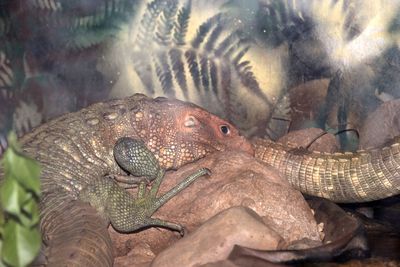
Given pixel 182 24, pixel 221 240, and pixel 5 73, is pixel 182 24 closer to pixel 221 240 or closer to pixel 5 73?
pixel 5 73

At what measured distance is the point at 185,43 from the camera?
Result: 3955 mm

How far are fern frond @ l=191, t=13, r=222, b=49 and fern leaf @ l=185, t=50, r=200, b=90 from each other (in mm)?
72

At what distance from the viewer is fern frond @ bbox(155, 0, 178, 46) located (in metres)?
3.87

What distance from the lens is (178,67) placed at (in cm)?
401

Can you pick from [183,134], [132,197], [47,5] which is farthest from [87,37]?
[132,197]

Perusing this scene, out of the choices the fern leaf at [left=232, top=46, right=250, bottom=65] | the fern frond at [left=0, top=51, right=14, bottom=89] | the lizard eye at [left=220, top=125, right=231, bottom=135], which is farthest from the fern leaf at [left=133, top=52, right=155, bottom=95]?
the fern frond at [left=0, top=51, right=14, bottom=89]

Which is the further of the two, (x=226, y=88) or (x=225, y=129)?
(x=226, y=88)

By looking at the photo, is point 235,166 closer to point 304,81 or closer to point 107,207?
point 107,207

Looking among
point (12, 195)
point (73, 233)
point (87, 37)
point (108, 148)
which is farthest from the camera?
point (87, 37)

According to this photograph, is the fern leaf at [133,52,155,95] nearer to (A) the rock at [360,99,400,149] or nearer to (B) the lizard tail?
(B) the lizard tail

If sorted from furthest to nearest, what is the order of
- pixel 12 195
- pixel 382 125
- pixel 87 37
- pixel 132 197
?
pixel 382 125
pixel 87 37
pixel 132 197
pixel 12 195

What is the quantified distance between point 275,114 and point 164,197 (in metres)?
1.61

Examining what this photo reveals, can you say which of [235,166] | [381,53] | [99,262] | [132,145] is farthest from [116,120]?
[381,53]

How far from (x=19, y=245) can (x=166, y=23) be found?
305 cm
